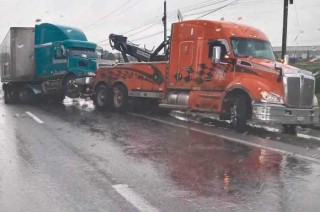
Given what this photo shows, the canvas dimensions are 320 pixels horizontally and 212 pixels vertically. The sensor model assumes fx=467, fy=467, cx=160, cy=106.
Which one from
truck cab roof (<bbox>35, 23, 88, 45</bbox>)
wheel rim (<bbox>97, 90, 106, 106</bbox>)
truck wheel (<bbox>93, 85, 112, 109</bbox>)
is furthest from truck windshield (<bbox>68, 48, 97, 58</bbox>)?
wheel rim (<bbox>97, 90, 106, 106</bbox>)

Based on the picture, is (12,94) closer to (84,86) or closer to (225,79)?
(84,86)

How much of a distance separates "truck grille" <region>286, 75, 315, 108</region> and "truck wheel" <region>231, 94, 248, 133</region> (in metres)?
1.12

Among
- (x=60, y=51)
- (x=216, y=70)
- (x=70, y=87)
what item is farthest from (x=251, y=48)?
(x=60, y=51)

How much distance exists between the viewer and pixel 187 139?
10508 mm

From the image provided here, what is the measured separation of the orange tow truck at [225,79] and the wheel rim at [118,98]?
22 cm

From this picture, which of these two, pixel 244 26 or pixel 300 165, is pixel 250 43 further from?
pixel 300 165

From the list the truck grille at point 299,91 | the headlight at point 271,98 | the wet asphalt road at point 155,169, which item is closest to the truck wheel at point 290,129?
the wet asphalt road at point 155,169

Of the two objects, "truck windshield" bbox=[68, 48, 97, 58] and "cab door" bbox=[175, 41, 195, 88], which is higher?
"truck windshield" bbox=[68, 48, 97, 58]

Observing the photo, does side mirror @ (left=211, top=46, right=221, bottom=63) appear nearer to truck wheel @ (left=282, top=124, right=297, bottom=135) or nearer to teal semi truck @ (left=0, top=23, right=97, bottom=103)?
truck wheel @ (left=282, top=124, right=297, bottom=135)

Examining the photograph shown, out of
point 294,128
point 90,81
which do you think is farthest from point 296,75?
point 90,81

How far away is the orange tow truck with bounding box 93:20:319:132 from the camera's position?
11484 millimetres

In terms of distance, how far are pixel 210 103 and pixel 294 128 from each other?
2.37 meters

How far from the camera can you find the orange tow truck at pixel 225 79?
11.5 m

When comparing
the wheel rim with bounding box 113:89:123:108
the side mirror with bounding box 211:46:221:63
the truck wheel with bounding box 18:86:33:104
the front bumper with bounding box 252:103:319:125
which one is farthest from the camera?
the truck wheel with bounding box 18:86:33:104
